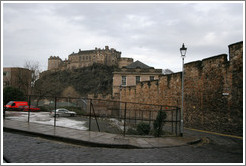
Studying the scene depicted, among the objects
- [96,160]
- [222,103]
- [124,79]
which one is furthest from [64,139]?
[124,79]

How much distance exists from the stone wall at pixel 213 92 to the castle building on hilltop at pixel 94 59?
84508 millimetres

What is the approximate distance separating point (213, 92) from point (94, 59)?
9488 cm

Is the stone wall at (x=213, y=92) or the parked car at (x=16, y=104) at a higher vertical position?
the stone wall at (x=213, y=92)

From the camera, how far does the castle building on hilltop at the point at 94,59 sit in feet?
332

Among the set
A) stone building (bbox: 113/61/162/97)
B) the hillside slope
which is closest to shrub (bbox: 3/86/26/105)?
stone building (bbox: 113/61/162/97)

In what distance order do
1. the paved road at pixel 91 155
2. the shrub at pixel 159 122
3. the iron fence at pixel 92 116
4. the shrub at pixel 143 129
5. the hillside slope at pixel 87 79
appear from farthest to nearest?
1. the hillside slope at pixel 87 79
2. the shrub at pixel 143 129
3. the iron fence at pixel 92 116
4. the shrub at pixel 159 122
5. the paved road at pixel 91 155

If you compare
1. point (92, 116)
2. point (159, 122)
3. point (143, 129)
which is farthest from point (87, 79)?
point (159, 122)

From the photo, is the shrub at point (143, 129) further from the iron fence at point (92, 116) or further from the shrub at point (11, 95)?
the shrub at point (11, 95)

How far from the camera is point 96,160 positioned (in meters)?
5.27

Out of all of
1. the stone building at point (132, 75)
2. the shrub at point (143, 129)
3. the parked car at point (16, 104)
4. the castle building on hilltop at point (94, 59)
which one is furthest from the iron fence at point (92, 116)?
the castle building on hilltop at point (94, 59)

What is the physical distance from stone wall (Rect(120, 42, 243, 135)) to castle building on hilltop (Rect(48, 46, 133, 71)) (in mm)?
84508

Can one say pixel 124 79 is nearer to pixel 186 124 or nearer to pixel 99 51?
pixel 186 124

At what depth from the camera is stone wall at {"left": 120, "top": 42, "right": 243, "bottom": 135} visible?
10.8m

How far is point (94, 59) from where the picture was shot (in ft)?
343
